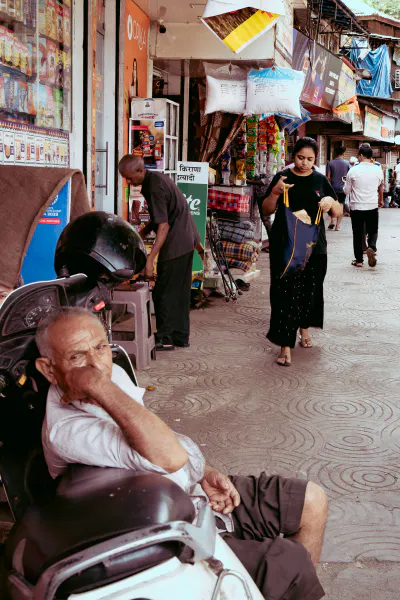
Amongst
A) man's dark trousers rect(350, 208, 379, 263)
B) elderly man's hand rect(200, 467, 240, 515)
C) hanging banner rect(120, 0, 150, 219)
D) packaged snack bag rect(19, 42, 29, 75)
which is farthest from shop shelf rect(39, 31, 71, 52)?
man's dark trousers rect(350, 208, 379, 263)

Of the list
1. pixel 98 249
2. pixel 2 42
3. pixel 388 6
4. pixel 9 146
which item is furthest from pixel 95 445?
pixel 388 6

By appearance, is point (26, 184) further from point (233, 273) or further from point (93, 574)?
point (233, 273)

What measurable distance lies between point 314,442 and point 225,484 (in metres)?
2.19

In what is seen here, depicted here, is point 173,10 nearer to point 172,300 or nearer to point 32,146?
point 32,146

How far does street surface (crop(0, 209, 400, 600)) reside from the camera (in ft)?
10.4

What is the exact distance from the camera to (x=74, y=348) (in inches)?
77.7

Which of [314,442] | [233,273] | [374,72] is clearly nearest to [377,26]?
[374,72]

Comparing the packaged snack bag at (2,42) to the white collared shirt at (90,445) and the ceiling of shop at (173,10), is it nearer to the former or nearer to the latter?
the white collared shirt at (90,445)

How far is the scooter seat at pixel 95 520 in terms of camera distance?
1466 millimetres

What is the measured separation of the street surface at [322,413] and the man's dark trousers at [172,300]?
0.21m

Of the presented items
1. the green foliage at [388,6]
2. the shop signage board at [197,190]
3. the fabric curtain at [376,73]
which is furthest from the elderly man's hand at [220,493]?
the green foliage at [388,6]

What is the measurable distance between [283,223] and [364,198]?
22.0ft

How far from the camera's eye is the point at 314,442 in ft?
14.0

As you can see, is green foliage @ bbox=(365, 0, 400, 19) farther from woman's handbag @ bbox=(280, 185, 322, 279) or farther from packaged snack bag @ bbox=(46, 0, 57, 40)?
woman's handbag @ bbox=(280, 185, 322, 279)
